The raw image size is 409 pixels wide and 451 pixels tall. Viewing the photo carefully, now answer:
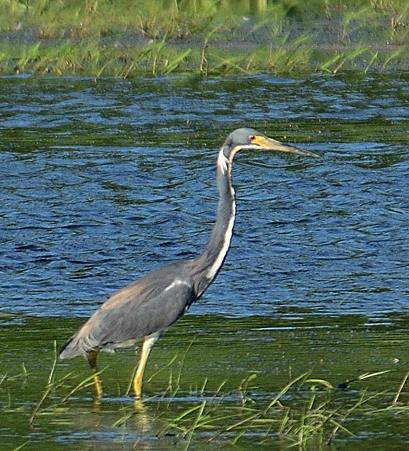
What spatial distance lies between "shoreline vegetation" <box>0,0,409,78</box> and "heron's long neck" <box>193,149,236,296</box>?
8097mm

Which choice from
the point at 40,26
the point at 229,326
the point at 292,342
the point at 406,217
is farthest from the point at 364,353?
the point at 40,26

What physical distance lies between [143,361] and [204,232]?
3490 millimetres

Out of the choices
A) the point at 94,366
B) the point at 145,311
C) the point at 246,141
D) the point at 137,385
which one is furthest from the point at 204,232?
the point at 137,385

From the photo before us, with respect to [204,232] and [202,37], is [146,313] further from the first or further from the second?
[202,37]

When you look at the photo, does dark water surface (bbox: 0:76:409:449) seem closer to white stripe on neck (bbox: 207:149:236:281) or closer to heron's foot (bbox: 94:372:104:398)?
heron's foot (bbox: 94:372:104:398)

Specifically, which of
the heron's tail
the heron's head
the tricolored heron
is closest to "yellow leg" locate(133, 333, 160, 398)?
the tricolored heron

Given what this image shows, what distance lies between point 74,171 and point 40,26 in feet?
16.7

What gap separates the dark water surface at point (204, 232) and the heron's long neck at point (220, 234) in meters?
0.41

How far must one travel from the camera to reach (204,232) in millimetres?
10500

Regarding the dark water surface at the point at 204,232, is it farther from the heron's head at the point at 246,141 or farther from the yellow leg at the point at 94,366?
the heron's head at the point at 246,141

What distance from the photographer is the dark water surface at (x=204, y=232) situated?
708 centimetres

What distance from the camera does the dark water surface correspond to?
279 inches

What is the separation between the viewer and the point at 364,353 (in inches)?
295

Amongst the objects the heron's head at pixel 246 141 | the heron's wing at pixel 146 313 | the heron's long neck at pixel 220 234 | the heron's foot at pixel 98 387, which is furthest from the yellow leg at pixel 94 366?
the heron's head at pixel 246 141
